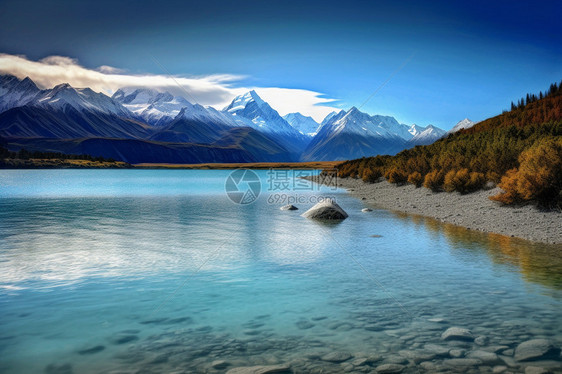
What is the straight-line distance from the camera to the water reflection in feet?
51.3

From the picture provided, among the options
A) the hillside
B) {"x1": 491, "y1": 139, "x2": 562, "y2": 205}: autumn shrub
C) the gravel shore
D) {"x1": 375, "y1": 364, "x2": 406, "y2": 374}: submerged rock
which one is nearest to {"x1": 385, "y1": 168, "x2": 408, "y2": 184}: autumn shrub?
the hillside

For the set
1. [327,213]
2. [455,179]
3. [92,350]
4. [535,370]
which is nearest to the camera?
[535,370]

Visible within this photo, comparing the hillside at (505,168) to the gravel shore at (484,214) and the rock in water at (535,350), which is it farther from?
the rock in water at (535,350)

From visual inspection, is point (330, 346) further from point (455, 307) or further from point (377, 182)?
point (377, 182)

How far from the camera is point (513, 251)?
19828 mm

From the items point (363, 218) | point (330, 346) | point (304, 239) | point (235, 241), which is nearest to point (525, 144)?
point (363, 218)

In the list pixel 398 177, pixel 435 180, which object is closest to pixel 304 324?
pixel 435 180

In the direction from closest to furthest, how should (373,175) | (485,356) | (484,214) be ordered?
(485,356) < (484,214) < (373,175)

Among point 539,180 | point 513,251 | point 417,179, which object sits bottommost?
point 513,251

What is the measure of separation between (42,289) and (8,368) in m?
6.37

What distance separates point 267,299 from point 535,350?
741 cm

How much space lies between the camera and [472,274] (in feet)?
52.7

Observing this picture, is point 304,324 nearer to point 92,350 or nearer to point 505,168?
point 92,350

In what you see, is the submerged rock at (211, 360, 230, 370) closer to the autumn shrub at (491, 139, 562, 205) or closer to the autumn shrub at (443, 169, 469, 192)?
the autumn shrub at (491, 139, 562, 205)
